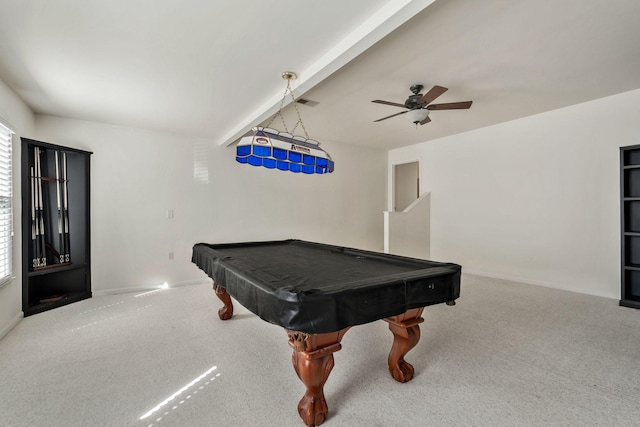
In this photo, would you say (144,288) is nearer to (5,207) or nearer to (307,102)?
(5,207)

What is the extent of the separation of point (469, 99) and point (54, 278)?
208 inches

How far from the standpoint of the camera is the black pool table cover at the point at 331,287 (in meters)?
1.23

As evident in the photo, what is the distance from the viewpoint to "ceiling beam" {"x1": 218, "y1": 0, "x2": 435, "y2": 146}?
160 cm

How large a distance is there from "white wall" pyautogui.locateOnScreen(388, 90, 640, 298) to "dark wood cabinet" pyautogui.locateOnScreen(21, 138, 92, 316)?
5.30 metres

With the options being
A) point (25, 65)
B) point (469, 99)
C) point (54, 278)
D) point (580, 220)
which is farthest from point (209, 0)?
point (580, 220)

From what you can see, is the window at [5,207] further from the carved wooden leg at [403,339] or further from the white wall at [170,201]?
the carved wooden leg at [403,339]

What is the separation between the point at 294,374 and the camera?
188 cm

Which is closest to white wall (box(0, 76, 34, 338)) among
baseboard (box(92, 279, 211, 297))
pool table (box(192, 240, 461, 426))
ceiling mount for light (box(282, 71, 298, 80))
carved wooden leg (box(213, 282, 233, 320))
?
baseboard (box(92, 279, 211, 297))

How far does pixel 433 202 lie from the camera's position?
5.41m

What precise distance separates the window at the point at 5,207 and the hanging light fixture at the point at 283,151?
216 centimetres

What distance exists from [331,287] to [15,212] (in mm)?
3277

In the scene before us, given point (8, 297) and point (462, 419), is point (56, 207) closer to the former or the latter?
point (8, 297)

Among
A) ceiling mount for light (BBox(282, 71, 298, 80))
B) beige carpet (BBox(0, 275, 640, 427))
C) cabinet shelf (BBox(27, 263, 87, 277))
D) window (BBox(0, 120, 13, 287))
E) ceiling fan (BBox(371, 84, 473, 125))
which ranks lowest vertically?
beige carpet (BBox(0, 275, 640, 427))

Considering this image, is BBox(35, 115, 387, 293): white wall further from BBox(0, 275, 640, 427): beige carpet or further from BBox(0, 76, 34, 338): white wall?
Answer: BBox(0, 275, 640, 427): beige carpet
